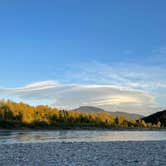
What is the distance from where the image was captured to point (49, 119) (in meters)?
150

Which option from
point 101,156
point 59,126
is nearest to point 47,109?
point 59,126

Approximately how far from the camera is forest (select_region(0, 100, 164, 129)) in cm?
13350

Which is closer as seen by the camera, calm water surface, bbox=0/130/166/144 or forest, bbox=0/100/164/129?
calm water surface, bbox=0/130/166/144

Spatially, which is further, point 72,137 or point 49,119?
point 49,119

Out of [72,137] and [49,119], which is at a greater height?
[49,119]

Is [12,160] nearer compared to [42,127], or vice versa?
[12,160]

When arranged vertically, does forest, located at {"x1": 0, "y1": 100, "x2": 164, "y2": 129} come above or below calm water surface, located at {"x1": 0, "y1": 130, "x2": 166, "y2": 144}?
above

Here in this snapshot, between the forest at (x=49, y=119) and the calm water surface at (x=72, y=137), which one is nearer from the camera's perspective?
the calm water surface at (x=72, y=137)

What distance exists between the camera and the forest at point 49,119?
133500 millimetres

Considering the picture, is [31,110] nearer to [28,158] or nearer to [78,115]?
[78,115]

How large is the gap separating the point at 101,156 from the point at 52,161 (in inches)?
125

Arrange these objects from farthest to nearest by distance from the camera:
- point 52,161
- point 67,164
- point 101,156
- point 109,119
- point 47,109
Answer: point 109,119 < point 47,109 < point 101,156 < point 52,161 < point 67,164

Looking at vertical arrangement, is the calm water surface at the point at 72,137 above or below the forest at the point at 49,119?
below

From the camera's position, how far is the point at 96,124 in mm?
159625
